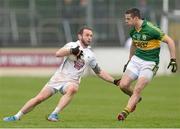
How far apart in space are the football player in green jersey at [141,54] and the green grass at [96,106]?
0.70 meters

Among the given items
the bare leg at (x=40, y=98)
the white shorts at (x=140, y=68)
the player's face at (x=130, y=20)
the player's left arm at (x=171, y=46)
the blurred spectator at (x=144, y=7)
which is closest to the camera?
the bare leg at (x=40, y=98)

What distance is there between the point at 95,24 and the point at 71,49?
77.1 ft

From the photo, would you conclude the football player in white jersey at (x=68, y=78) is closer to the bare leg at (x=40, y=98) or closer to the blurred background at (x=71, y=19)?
the bare leg at (x=40, y=98)

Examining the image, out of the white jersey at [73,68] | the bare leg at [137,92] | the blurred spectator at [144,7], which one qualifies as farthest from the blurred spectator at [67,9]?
the white jersey at [73,68]

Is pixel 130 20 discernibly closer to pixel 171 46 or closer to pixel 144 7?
pixel 171 46

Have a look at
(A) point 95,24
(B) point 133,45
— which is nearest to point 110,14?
(A) point 95,24

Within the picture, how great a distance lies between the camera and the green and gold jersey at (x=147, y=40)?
1559 centimetres

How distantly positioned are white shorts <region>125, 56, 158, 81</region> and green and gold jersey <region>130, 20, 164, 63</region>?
9 centimetres

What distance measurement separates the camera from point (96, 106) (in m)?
20.2

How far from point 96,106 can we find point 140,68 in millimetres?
4530

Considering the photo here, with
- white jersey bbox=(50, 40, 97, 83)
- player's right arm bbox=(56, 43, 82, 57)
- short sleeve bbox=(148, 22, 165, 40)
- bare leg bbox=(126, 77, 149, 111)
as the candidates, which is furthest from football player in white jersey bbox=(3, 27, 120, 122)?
short sleeve bbox=(148, 22, 165, 40)

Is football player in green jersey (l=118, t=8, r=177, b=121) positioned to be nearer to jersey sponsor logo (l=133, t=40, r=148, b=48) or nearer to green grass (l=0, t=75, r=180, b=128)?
jersey sponsor logo (l=133, t=40, r=148, b=48)

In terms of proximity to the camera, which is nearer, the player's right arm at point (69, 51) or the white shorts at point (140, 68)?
the player's right arm at point (69, 51)

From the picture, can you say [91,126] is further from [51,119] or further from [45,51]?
[45,51]
